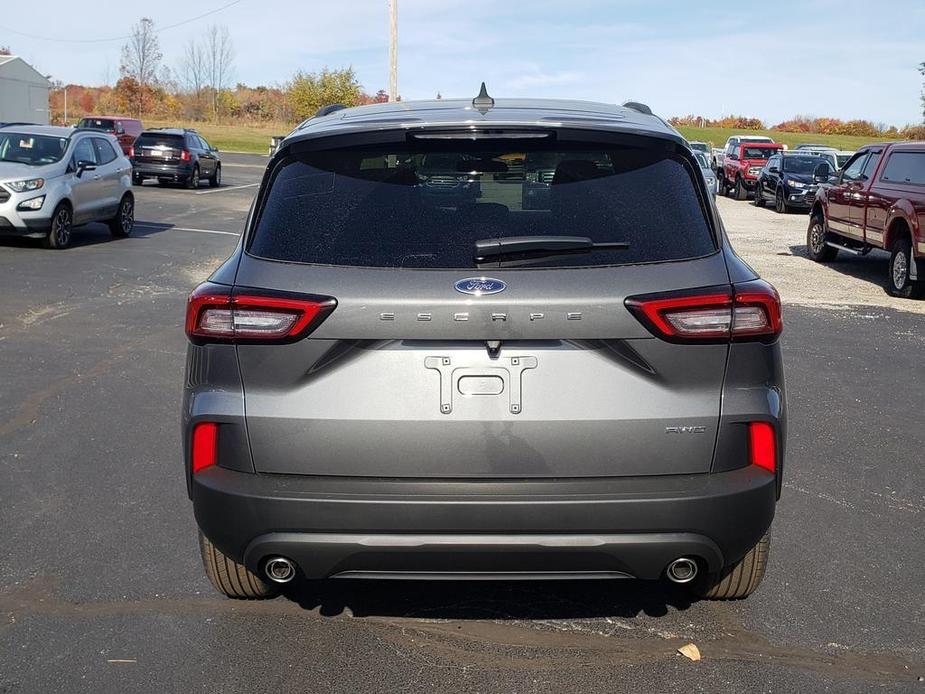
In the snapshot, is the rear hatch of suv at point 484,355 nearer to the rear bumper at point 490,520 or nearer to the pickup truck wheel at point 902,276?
the rear bumper at point 490,520

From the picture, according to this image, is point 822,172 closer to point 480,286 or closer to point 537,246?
point 537,246

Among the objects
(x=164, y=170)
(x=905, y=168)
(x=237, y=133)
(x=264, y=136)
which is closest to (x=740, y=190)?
(x=164, y=170)

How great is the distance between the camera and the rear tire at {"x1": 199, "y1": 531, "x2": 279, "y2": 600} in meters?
4.02

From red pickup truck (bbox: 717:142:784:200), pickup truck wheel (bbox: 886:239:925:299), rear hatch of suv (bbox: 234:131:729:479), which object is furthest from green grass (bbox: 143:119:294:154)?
rear hatch of suv (bbox: 234:131:729:479)

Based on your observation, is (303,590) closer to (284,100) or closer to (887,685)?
(887,685)

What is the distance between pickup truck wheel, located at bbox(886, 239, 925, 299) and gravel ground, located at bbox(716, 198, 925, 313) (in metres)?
0.14

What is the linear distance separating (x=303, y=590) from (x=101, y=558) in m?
0.97

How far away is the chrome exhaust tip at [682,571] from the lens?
141 inches

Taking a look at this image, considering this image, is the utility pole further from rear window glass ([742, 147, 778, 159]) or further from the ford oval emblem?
the ford oval emblem

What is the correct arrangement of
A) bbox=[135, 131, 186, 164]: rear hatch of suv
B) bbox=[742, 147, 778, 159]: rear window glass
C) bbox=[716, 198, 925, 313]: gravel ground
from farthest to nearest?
bbox=[742, 147, 778, 159]: rear window glass, bbox=[135, 131, 186, 164]: rear hatch of suv, bbox=[716, 198, 925, 313]: gravel ground

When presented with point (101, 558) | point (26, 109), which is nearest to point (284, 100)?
point (26, 109)

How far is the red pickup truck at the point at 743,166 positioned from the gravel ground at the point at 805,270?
31.1 feet

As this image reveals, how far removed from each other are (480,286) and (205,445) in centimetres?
103

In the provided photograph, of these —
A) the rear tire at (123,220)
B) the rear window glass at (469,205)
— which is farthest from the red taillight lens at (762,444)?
the rear tire at (123,220)
